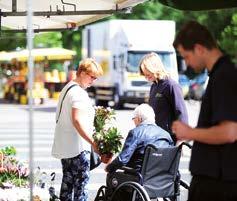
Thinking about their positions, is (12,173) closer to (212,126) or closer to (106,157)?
(106,157)

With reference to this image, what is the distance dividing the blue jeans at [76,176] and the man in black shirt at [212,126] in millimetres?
2636

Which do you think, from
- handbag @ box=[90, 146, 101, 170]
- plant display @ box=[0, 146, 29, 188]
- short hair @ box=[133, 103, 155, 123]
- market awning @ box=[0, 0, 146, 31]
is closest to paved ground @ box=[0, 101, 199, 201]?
plant display @ box=[0, 146, 29, 188]

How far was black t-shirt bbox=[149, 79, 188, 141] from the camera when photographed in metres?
7.79

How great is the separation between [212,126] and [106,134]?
2.97 metres

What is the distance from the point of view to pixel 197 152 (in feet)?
15.1

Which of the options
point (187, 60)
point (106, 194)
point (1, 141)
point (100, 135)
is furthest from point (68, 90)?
point (1, 141)

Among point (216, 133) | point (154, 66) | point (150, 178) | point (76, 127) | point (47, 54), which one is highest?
point (154, 66)

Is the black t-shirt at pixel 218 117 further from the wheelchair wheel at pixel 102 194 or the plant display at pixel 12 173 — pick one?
the plant display at pixel 12 173

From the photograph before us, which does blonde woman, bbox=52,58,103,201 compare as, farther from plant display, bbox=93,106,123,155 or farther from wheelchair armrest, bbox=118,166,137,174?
wheelchair armrest, bbox=118,166,137,174

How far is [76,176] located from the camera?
7230 millimetres

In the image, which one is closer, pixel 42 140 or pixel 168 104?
pixel 168 104

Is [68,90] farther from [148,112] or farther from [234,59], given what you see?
[234,59]

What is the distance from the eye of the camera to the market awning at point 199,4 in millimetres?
5520

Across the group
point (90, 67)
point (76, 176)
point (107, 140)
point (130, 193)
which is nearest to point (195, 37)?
point (130, 193)
